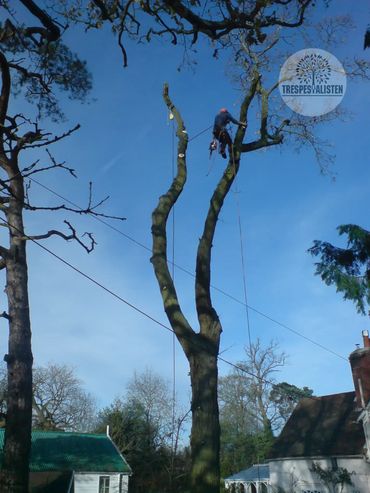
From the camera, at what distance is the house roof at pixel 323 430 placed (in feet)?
75.5

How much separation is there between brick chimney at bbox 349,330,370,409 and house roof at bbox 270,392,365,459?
1375mm

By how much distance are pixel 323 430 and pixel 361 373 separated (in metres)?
4.49

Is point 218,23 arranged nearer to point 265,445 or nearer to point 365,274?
point 365,274

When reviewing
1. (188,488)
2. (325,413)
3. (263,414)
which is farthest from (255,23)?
(263,414)

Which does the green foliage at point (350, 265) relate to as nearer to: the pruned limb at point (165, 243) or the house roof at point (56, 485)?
the pruned limb at point (165, 243)

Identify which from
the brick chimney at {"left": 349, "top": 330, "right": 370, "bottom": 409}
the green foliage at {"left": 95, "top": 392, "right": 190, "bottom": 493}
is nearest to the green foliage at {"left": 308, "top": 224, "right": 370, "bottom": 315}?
the brick chimney at {"left": 349, "top": 330, "right": 370, "bottom": 409}

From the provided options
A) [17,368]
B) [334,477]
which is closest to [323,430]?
[334,477]

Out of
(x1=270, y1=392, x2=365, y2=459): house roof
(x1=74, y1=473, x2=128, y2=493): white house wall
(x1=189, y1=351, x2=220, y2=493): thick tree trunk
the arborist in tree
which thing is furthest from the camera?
(x1=74, y1=473, x2=128, y2=493): white house wall

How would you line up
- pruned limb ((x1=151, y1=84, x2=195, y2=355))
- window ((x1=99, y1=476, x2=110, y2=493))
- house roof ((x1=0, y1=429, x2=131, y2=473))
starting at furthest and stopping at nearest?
window ((x1=99, y1=476, x2=110, y2=493)) < house roof ((x1=0, y1=429, x2=131, y2=473)) < pruned limb ((x1=151, y1=84, x2=195, y2=355))

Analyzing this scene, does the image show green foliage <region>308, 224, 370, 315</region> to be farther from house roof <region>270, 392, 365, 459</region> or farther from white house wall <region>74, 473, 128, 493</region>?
white house wall <region>74, 473, 128, 493</region>

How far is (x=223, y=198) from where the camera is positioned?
7629 mm

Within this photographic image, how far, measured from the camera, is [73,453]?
28328 mm

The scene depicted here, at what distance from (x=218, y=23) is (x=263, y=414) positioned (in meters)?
38.9

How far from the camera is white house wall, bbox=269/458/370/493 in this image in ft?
69.6
